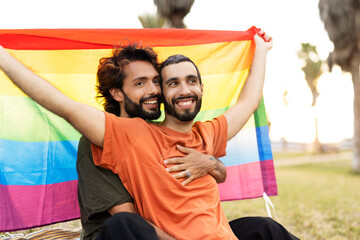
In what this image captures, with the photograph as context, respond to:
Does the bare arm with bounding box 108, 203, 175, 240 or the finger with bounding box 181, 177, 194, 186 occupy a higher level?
the finger with bounding box 181, 177, 194, 186

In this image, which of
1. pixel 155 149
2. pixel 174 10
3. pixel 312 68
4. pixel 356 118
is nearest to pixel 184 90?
pixel 155 149

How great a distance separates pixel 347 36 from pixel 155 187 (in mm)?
17324

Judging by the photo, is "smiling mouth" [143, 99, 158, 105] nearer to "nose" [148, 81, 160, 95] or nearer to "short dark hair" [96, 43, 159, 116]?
"nose" [148, 81, 160, 95]

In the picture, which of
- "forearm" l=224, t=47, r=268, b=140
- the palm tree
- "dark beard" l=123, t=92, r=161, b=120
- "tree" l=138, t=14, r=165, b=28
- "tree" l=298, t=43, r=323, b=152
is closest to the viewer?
"dark beard" l=123, t=92, r=161, b=120

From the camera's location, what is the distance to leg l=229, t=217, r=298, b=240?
8.68 ft

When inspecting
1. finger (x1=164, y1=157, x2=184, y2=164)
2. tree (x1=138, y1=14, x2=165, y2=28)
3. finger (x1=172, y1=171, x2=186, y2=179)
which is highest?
tree (x1=138, y1=14, x2=165, y2=28)

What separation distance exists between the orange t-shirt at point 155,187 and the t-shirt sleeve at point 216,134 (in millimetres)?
445

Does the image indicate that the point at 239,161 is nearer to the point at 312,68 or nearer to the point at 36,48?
the point at 36,48

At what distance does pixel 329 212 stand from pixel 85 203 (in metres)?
6.41

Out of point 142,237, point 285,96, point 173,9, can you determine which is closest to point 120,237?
point 142,237

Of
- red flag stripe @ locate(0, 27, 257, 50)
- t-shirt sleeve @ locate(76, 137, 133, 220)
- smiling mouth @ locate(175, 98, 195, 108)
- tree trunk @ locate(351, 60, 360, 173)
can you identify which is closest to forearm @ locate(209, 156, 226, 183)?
smiling mouth @ locate(175, 98, 195, 108)

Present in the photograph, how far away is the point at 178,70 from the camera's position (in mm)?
2799

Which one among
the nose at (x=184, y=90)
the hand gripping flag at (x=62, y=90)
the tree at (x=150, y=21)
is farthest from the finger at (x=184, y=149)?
the tree at (x=150, y=21)

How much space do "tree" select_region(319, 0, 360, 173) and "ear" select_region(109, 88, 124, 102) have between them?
1633cm
